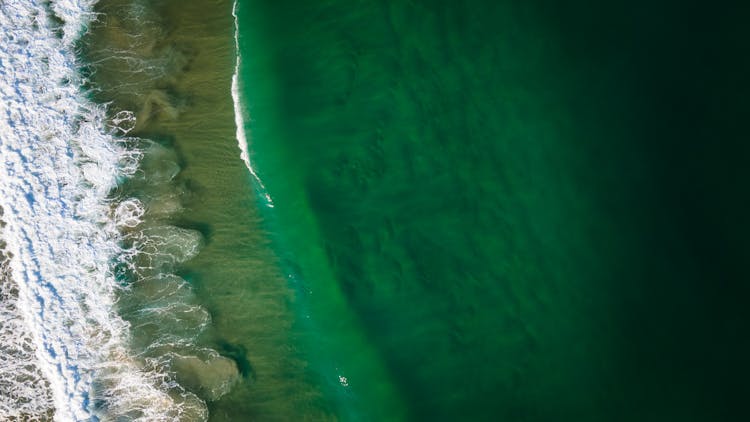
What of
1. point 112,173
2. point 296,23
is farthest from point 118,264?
point 296,23

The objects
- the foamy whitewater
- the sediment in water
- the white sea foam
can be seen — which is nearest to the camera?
the foamy whitewater

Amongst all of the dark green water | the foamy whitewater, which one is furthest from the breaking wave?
the dark green water

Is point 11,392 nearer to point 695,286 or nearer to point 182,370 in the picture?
point 182,370

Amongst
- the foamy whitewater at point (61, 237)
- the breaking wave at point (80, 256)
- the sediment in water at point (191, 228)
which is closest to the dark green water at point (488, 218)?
the sediment in water at point (191, 228)

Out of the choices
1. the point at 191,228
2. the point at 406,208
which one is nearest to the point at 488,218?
the point at 406,208

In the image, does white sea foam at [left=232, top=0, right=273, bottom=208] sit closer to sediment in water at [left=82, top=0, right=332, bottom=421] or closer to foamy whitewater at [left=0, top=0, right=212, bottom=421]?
sediment in water at [left=82, top=0, right=332, bottom=421]

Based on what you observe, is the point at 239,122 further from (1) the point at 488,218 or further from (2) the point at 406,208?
(1) the point at 488,218

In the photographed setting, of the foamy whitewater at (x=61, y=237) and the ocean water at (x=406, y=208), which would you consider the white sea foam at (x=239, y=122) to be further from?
the foamy whitewater at (x=61, y=237)

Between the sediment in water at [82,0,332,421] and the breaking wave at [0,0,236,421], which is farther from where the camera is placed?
the sediment in water at [82,0,332,421]
